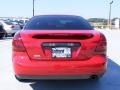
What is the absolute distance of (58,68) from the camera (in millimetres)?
5961

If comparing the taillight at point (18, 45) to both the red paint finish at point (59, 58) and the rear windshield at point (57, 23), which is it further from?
the rear windshield at point (57, 23)

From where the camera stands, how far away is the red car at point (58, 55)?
5.99m

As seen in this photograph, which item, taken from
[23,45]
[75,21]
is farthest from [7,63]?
[23,45]

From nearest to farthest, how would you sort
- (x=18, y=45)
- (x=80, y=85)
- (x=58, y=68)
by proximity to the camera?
(x=58, y=68) → (x=18, y=45) → (x=80, y=85)

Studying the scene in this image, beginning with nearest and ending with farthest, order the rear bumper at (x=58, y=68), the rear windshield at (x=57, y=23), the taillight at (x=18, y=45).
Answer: the rear bumper at (x=58, y=68), the taillight at (x=18, y=45), the rear windshield at (x=57, y=23)

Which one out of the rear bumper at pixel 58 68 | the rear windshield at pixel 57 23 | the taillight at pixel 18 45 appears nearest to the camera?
the rear bumper at pixel 58 68

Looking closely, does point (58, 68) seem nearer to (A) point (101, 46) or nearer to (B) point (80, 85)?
(A) point (101, 46)

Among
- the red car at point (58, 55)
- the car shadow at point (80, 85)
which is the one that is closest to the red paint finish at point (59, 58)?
the red car at point (58, 55)

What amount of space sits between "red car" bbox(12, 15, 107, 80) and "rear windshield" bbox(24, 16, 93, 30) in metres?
0.87

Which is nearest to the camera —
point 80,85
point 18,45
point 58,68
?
point 58,68

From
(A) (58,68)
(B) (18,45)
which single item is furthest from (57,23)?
(A) (58,68)

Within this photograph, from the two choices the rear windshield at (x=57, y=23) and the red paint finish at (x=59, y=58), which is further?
the rear windshield at (x=57, y=23)

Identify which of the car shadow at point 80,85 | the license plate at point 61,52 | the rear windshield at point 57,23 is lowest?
the car shadow at point 80,85

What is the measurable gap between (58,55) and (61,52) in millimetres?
79
